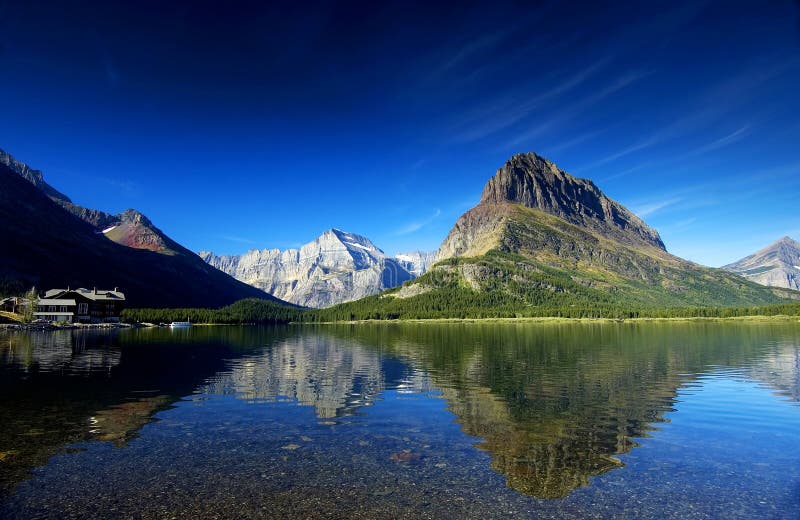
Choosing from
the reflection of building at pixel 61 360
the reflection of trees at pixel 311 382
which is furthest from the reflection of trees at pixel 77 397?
the reflection of trees at pixel 311 382

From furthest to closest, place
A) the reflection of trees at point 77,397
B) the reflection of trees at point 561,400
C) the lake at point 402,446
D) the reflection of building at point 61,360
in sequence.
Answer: the reflection of building at point 61,360 < the reflection of trees at point 77,397 < the reflection of trees at point 561,400 < the lake at point 402,446

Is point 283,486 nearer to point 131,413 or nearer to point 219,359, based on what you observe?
point 131,413

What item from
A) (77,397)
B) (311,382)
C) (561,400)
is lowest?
(311,382)

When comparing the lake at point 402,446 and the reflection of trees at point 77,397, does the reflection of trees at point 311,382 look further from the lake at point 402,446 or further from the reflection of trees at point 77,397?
the reflection of trees at point 77,397

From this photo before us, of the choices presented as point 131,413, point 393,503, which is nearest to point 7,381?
point 131,413

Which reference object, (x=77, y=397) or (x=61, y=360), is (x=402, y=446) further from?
(x=61, y=360)

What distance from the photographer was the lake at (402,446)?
68.9ft

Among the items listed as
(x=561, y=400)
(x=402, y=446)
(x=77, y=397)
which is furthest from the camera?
(x=77, y=397)

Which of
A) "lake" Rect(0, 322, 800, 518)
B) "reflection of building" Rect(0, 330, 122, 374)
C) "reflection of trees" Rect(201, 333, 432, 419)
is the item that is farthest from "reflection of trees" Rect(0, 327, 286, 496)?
"reflection of trees" Rect(201, 333, 432, 419)

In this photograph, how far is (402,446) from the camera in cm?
3042

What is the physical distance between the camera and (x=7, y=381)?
56.2 m

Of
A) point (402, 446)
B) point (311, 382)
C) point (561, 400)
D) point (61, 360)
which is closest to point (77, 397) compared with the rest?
point (311, 382)

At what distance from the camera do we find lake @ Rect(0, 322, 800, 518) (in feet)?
68.9

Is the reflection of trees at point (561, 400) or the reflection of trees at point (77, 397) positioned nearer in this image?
the reflection of trees at point (561, 400)
